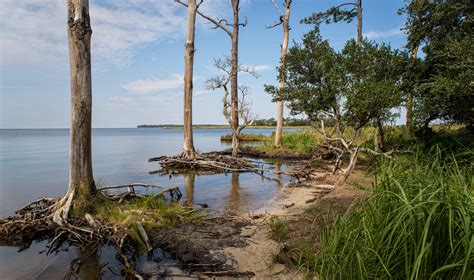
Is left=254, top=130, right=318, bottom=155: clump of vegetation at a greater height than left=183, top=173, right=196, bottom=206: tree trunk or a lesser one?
greater

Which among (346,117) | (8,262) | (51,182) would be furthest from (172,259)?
(51,182)

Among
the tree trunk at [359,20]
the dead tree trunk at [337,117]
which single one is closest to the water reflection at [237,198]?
the dead tree trunk at [337,117]

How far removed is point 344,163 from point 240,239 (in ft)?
31.3

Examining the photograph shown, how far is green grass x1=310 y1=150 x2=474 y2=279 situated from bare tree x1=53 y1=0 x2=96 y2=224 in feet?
15.8

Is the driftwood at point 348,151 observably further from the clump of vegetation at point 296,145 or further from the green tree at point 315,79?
the clump of vegetation at point 296,145

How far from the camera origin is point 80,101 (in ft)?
19.7

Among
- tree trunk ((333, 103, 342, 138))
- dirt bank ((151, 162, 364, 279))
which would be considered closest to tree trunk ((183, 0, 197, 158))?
tree trunk ((333, 103, 342, 138))

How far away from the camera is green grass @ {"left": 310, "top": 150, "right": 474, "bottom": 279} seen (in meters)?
2.18

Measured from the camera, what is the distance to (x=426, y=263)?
89.4 inches

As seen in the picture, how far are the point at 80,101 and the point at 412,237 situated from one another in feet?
19.2

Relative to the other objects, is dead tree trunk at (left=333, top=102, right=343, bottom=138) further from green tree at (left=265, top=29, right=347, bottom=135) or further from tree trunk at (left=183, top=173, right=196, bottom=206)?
tree trunk at (left=183, top=173, right=196, bottom=206)

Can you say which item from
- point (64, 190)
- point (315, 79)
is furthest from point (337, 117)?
point (64, 190)

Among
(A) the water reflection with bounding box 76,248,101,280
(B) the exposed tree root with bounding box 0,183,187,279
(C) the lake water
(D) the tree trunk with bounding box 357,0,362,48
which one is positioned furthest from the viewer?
(D) the tree trunk with bounding box 357,0,362,48

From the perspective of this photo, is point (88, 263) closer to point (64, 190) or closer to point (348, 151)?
point (64, 190)
